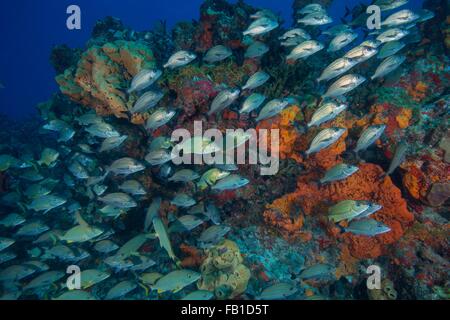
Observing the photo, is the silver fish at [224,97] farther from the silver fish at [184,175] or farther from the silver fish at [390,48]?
the silver fish at [390,48]

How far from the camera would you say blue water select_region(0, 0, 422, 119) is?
82.9 meters

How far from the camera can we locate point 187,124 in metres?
6.46

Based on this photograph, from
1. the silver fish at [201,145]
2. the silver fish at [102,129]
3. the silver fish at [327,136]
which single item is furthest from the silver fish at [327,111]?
the silver fish at [102,129]

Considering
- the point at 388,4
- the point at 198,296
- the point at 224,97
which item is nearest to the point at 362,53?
the point at 224,97

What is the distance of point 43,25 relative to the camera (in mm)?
96438

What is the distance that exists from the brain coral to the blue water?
80176 millimetres

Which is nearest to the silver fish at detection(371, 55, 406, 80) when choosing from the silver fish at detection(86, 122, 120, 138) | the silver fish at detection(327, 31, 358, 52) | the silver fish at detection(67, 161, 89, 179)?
the silver fish at detection(327, 31, 358, 52)

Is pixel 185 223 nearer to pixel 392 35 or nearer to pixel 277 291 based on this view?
pixel 277 291

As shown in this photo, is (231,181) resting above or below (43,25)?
below

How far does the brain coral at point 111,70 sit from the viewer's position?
7.01m

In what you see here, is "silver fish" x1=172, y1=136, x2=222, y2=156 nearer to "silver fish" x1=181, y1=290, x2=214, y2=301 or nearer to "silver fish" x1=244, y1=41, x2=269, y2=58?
"silver fish" x1=181, y1=290, x2=214, y2=301

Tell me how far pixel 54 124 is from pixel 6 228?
3165mm

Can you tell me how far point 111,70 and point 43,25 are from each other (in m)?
113

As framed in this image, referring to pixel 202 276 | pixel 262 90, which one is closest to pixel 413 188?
pixel 262 90
